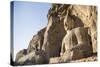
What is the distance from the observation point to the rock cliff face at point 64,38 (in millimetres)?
2025

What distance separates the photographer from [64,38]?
6.98 ft

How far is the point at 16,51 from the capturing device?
194cm

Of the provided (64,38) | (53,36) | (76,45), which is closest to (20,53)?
(53,36)

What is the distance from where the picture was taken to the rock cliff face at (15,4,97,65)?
2.02 m

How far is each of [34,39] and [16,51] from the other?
0.76 ft

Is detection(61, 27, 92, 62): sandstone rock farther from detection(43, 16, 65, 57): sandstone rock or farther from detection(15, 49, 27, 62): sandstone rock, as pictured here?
detection(15, 49, 27, 62): sandstone rock

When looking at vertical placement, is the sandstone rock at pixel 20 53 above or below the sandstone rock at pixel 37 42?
below

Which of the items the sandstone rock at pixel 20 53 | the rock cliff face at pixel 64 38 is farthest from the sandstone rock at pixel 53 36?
the sandstone rock at pixel 20 53

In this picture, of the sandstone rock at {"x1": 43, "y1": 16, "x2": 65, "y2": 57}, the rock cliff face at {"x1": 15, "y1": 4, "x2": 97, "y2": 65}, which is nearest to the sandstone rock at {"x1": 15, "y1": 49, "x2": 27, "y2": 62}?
the rock cliff face at {"x1": 15, "y1": 4, "x2": 97, "y2": 65}

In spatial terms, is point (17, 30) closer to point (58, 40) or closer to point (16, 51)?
point (16, 51)

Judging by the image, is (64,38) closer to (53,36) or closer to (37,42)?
(53,36)

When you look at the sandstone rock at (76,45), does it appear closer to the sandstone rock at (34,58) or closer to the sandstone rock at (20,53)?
the sandstone rock at (34,58)

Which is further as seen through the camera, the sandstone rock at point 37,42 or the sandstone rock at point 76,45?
the sandstone rock at point 76,45

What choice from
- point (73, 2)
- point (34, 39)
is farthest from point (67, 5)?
point (34, 39)
